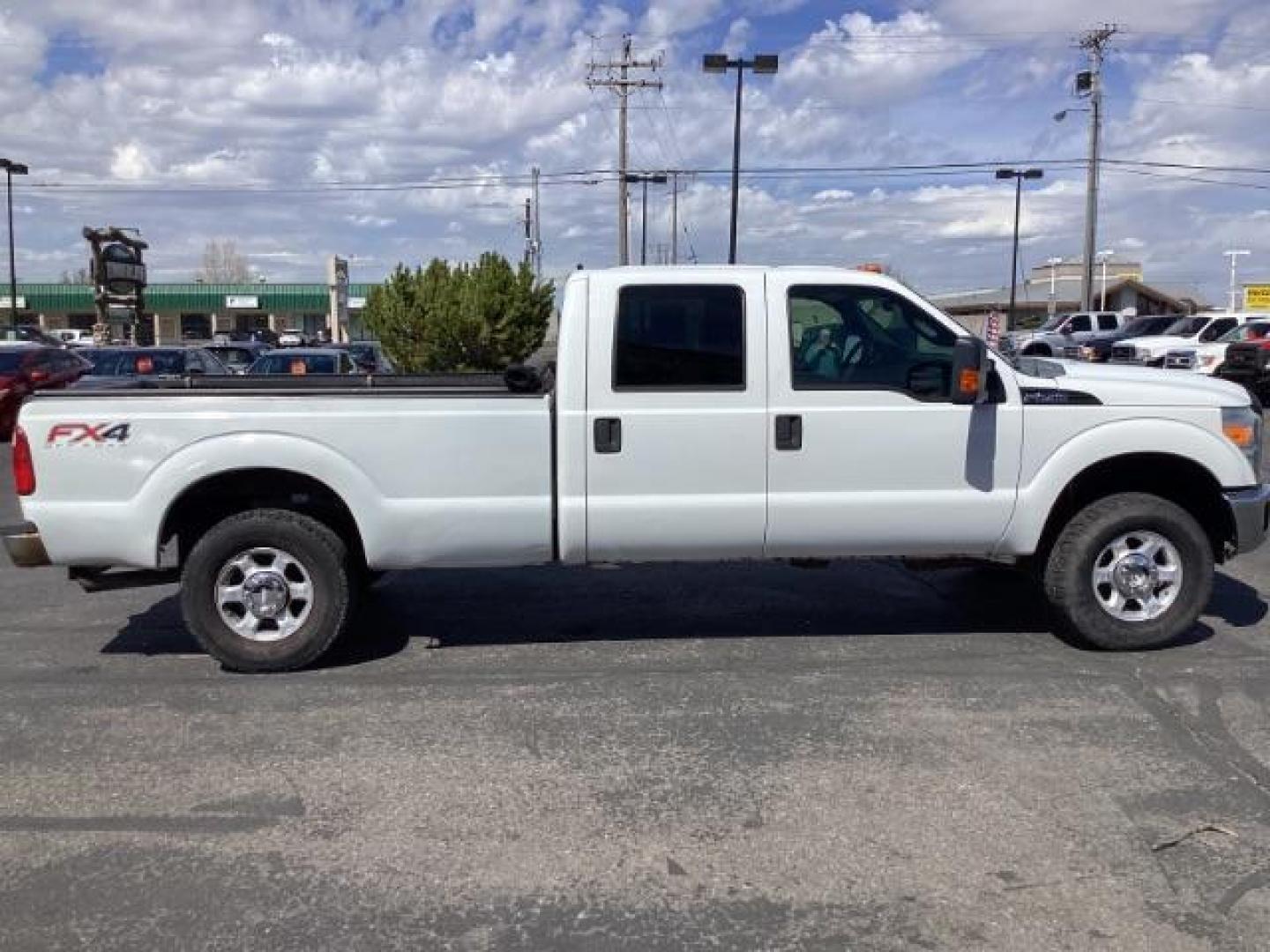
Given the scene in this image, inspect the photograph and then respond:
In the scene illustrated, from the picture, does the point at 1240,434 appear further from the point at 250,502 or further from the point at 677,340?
the point at 250,502

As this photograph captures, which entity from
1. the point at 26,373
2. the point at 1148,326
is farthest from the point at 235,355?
the point at 1148,326

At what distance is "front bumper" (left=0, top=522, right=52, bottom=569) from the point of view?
5.67 m

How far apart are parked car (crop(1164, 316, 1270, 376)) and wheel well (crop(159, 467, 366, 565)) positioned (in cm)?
2213

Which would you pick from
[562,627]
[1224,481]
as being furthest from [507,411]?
[1224,481]

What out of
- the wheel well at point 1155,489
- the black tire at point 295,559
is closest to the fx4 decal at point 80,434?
the black tire at point 295,559

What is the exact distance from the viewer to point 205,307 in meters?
106

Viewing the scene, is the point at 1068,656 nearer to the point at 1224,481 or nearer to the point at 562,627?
the point at 1224,481

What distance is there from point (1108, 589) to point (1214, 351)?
20.8 metres

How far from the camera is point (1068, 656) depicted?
20.2ft

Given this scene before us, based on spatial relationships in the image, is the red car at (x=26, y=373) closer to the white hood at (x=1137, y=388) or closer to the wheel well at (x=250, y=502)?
the wheel well at (x=250, y=502)

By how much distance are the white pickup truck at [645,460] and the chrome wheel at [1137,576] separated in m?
0.02

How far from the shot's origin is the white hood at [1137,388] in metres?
6.03

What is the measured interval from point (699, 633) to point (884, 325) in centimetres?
201

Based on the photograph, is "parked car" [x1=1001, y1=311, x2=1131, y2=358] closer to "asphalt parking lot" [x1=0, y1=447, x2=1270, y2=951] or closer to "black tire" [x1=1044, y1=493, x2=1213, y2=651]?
"black tire" [x1=1044, y1=493, x2=1213, y2=651]
